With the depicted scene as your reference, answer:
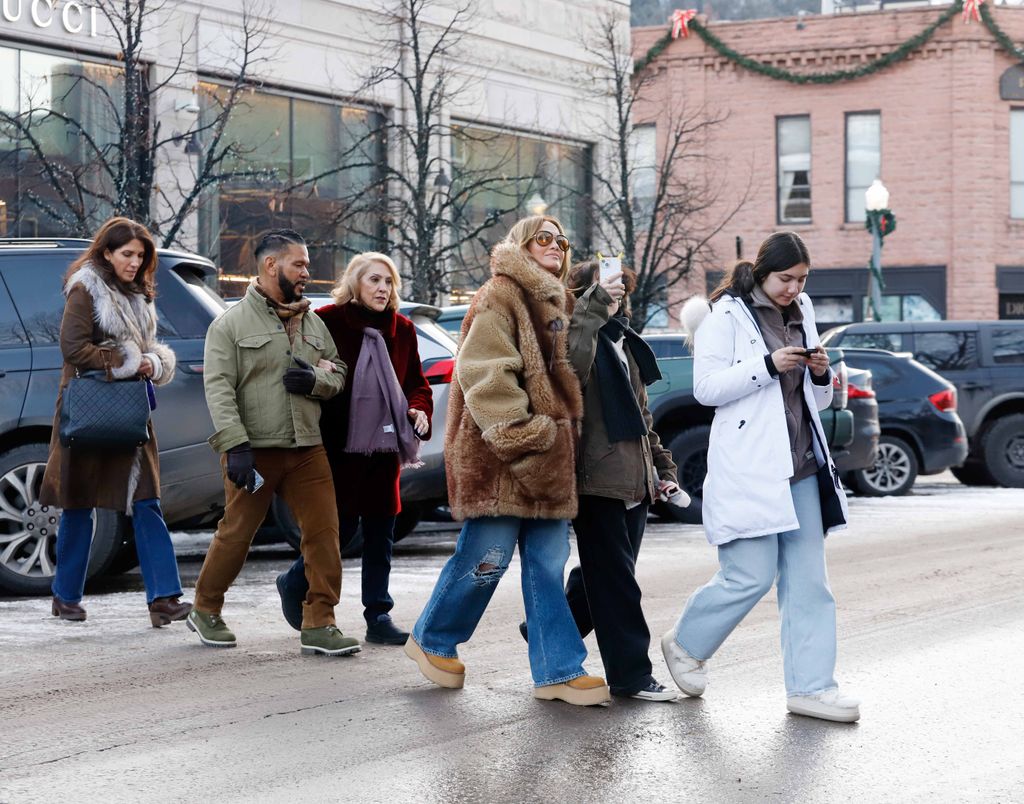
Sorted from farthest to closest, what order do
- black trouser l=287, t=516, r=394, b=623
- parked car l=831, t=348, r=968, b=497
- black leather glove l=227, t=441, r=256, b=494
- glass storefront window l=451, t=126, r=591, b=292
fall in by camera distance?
1. glass storefront window l=451, t=126, r=591, b=292
2. parked car l=831, t=348, r=968, b=497
3. black trouser l=287, t=516, r=394, b=623
4. black leather glove l=227, t=441, r=256, b=494

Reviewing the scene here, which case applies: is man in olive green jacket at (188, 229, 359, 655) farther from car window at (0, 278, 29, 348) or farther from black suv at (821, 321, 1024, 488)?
black suv at (821, 321, 1024, 488)

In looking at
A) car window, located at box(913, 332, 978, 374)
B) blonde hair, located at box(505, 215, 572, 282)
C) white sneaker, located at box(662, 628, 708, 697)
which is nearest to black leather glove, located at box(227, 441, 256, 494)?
blonde hair, located at box(505, 215, 572, 282)

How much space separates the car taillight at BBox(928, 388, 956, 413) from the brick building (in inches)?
758

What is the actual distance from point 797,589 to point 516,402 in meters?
1.27

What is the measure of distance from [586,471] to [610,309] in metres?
0.64

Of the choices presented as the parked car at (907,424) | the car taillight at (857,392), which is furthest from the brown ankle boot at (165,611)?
the parked car at (907,424)

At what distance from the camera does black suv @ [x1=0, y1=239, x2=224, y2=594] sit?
927 cm

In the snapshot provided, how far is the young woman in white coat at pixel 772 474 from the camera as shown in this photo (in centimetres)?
622

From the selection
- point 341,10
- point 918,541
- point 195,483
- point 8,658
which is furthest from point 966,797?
point 341,10

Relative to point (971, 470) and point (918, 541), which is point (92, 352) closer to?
point (918, 541)

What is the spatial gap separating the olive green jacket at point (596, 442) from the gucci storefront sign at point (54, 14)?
13.9 metres

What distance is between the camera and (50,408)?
9344mm

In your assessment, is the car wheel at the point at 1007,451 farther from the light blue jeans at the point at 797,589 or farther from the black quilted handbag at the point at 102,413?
the light blue jeans at the point at 797,589

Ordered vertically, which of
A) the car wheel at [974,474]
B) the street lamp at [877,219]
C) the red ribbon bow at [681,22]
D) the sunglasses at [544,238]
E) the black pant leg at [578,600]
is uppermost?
the red ribbon bow at [681,22]
